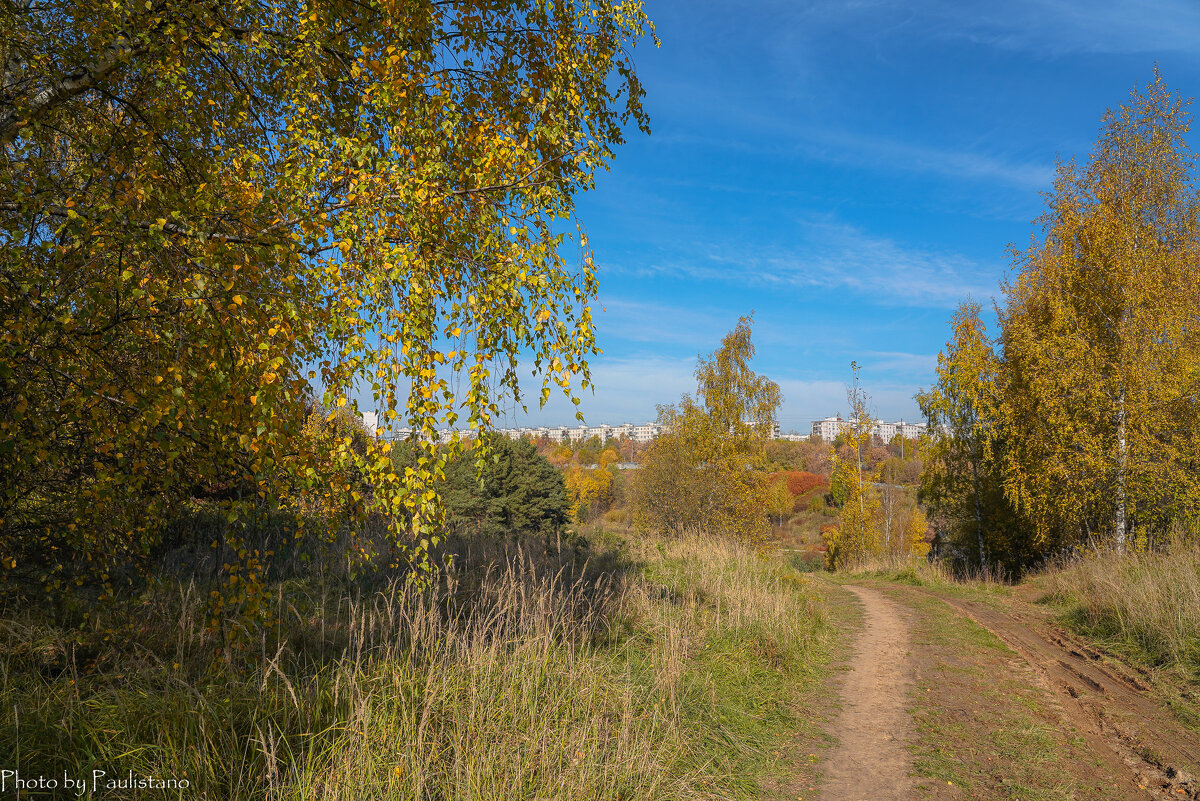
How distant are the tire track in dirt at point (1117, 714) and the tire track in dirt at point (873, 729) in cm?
140

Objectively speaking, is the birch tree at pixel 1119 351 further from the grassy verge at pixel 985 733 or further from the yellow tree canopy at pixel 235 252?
the yellow tree canopy at pixel 235 252

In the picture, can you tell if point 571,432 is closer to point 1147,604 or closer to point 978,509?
point 978,509

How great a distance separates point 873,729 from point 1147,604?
16.0 feet

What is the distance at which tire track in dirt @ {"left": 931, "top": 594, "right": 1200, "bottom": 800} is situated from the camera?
13.9 feet

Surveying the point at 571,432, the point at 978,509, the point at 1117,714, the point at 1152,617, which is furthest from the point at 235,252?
the point at 571,432

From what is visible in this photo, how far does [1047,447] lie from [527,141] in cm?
1563

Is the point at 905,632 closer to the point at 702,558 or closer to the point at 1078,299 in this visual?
the point at 702,558

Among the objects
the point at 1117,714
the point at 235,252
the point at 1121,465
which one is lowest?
the point at 1117,714

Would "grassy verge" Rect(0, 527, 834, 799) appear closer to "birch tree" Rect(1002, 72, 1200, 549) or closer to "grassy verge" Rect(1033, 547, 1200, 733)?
"grassy verge" Rect(1033, 547, 1200, 733)

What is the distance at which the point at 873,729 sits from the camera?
531cm

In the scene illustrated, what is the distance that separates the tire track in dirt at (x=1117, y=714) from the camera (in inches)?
167

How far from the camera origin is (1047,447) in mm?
14164

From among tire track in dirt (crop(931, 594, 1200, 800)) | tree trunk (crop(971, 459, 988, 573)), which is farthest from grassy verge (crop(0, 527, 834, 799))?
tree trunk (crop(971, 459, 988, 573))

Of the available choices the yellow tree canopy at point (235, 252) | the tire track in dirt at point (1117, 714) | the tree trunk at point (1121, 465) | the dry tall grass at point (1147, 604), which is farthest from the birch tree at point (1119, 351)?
the yellow tree canopy at point (235, 252)
